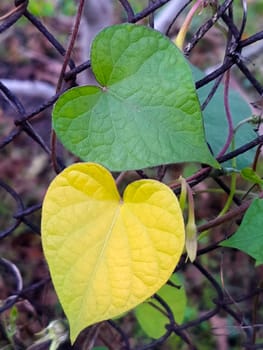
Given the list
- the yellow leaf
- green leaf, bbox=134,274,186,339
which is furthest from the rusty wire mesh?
the yellow leaf

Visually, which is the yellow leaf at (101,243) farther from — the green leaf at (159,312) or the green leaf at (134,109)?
the green leaf at (159,312)

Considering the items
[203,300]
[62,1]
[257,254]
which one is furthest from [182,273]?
[62,1]

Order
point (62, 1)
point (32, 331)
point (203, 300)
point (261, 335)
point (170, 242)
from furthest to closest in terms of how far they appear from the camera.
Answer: point (62, 1) → point (203, 300) → point (261, 335) → point (32, 331) → point (170, 242)

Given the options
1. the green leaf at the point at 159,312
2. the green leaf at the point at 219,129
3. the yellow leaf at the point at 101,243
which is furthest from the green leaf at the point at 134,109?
the green leaf at the point at 159,312

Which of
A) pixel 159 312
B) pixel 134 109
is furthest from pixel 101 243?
pixel 159 312

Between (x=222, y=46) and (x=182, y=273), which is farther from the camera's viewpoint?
(x=222, y=46)

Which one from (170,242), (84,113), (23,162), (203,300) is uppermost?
(84,113)

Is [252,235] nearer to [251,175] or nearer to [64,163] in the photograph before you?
[251,175]

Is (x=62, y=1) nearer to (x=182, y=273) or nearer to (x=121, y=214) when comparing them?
(x=182, y=273)
